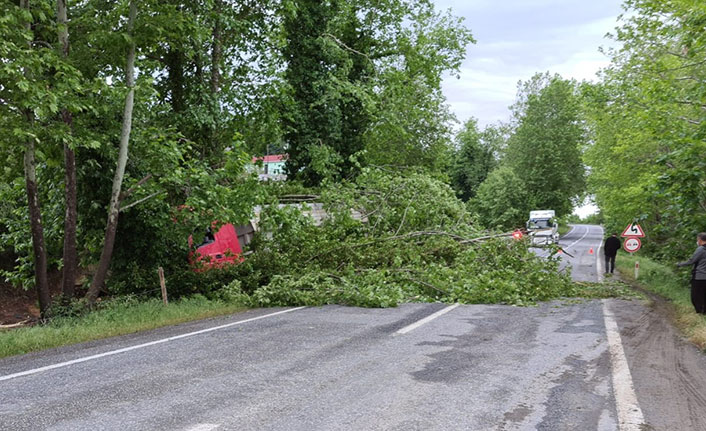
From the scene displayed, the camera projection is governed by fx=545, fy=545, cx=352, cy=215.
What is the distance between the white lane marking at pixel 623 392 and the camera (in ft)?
14.4

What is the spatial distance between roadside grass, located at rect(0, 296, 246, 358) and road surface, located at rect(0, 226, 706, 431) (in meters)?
0.61

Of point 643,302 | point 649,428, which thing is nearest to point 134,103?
point 649,428

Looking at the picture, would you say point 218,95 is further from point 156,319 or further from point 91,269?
point 156,319

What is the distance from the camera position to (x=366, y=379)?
554 centimetres

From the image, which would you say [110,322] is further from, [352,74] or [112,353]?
[352,74]

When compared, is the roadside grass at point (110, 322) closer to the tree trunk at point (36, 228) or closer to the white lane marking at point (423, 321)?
the tree trunk at point (36, 228)

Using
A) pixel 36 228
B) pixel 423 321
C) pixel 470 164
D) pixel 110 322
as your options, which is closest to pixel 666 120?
pixel 423 321

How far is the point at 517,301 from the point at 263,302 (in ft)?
17.7

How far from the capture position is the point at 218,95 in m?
16.0

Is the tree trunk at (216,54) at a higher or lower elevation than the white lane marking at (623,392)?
higher

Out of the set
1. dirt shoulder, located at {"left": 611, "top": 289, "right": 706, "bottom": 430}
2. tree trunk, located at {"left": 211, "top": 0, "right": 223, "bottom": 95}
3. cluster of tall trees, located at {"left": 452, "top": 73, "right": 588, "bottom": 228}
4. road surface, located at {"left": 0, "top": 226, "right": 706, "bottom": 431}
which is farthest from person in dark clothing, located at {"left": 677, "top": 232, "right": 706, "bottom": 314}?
cluster of tall trees, located at {"left": 452, "top": 73, "right": 588, "bottom": 228}

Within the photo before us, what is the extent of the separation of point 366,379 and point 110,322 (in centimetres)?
577

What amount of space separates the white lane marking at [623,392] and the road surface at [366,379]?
0.02 m

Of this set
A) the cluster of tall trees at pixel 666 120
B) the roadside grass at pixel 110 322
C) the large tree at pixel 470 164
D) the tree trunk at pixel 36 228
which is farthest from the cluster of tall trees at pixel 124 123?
the large tree at pixel 470 164
